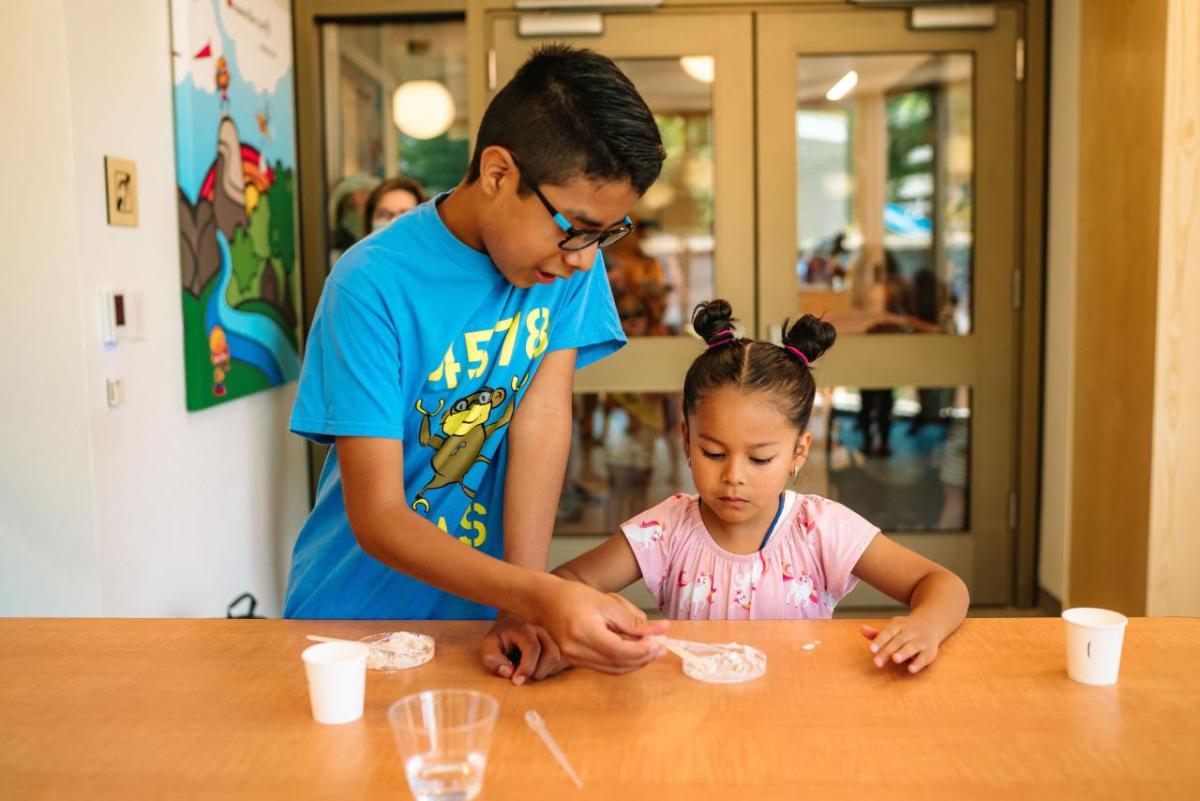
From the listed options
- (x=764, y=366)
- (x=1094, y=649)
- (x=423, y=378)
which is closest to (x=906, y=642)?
(x=1094, y=649)

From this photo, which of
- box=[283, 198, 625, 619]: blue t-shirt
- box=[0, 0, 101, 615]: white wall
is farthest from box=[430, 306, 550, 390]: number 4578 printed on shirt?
box=[0, 0, 101, 615]: white wall

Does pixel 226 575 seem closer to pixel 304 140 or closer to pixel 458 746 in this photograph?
pixel 304 140

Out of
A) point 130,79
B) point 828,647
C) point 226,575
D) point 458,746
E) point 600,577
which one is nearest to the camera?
point 458,746

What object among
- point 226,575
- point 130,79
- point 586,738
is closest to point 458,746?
point 586,738

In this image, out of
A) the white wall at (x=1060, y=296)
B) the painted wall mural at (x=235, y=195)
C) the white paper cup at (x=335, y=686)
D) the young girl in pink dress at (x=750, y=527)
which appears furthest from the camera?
the white wall at (x=1060, y=296)

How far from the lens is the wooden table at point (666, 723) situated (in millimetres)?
944

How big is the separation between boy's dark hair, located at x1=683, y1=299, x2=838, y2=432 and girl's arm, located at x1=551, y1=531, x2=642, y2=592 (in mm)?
239

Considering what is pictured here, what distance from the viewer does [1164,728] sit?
105 cm

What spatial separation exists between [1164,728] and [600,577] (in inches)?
32.7

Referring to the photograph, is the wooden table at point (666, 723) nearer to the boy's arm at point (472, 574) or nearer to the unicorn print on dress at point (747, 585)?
the boy's arm at point (472, 574)

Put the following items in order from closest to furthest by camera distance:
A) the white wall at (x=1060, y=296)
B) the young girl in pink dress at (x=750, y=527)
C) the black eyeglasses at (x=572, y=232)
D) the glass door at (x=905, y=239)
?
the black eyeglasses at (x=572, y=232), the young girl in pink dress at (x=750, y=527), the white wall at (x=1060, y=296), the glass door at (x=905, y=239)

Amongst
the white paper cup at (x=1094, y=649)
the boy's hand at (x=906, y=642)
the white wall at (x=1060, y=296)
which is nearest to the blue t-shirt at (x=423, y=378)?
the boy's hand at (x=906, y=642)

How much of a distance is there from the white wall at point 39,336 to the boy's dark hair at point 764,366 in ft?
4.27

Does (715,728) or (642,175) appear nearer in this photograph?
(715,728)
